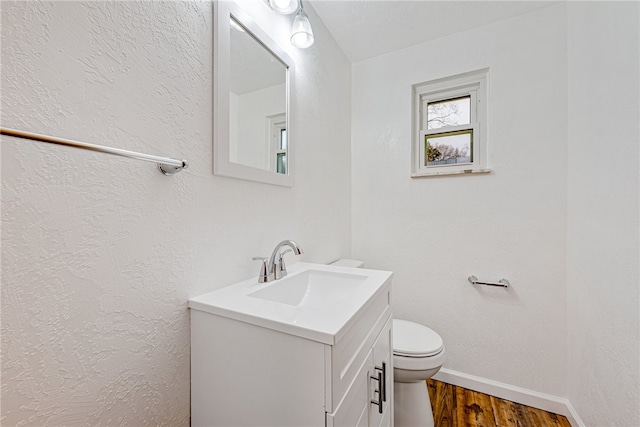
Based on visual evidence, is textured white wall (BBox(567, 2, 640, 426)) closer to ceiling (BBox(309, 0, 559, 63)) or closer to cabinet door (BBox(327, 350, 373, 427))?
ceiling (BBox(309, 0, 559, 63))

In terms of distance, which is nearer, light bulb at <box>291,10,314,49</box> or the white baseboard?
light bulb at <box>291,10,314,49</box>

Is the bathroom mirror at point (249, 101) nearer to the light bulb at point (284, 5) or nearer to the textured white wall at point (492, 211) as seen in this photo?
the light bulb at point (284, 5)

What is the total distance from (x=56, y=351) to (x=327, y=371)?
56cm

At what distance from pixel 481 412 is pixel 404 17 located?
235cm

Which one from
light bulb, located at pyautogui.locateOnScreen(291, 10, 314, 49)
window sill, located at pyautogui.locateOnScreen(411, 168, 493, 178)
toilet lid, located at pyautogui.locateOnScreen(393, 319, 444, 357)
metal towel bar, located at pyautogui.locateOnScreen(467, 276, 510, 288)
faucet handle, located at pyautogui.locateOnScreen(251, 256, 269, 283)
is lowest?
toilet lid, located at pyautogui.locateOnScreen(393, 319, 444, 357)

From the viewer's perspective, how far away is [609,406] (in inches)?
42.2

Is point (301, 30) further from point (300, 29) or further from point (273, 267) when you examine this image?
point (273, 267)

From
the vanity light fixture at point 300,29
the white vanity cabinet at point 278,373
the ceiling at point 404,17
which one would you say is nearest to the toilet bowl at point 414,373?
the white vanity cabinet at point 278,373

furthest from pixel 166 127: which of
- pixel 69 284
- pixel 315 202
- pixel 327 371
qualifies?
pixel 315 202

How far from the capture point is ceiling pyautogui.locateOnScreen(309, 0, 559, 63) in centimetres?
→ 150

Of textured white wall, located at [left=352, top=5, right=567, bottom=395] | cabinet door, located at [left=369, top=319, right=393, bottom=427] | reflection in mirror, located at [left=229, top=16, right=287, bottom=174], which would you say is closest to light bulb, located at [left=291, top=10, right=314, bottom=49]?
reflection in mirror, located at [left=229, top=16, right=287, bottom=174]

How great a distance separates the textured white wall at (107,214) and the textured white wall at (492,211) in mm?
1280

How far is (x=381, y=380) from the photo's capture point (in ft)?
3.02

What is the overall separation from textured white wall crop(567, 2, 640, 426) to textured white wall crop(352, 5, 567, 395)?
0.09m
